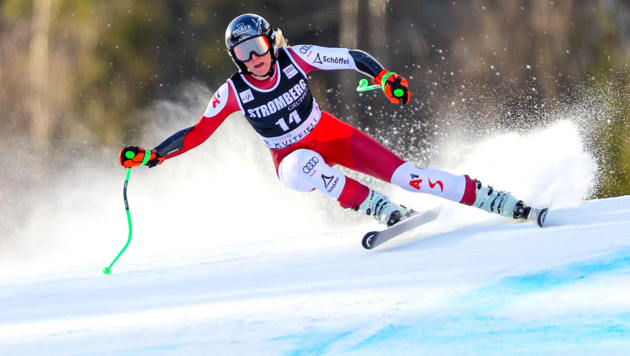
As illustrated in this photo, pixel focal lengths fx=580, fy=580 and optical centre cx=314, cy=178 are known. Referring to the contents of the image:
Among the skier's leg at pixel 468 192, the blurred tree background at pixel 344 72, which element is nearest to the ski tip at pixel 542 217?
the skier's leg at pixel 468 192

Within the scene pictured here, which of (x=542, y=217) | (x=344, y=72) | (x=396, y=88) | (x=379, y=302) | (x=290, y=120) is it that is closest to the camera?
(x=379, y=302)

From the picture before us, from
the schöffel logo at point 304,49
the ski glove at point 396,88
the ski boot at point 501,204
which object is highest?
the schöffel logo at point 304,49

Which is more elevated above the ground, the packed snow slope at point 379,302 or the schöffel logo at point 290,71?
the schöffel logo at point 290,71

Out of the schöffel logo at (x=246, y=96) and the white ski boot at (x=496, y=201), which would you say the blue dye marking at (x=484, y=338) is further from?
the schöffel logo at (x=246, y=96)

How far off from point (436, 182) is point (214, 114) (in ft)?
3.56

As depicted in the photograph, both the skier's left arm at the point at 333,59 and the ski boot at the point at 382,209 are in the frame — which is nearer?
the ski boot at the point at 382,209

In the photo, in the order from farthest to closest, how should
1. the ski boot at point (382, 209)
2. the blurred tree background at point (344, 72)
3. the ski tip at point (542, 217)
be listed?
the blurred tree background at point (344, 72), the ski boot at point (382, 209), the ski tip at point (542, 217)

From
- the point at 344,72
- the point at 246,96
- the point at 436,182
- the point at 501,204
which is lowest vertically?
the point at 501,204

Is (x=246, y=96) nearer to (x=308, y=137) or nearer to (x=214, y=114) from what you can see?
(x=214, y=114)

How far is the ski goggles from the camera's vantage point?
100 inches

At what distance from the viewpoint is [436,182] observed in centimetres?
255

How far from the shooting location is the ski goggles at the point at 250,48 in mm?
2547

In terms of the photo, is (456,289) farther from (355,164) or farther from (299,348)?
(355,164)

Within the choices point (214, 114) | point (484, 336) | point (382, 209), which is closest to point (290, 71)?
point (214, 114)
